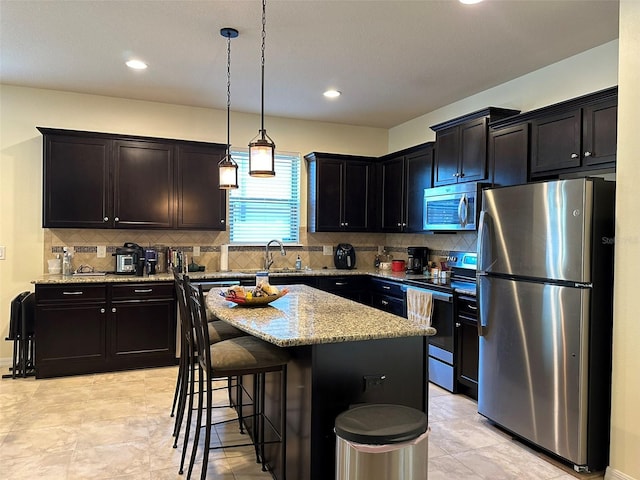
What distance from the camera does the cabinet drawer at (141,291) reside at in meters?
4.45

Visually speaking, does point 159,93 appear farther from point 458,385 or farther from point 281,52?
point 458,385

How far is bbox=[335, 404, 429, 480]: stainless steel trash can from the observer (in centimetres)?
175

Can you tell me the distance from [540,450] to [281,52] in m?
3.39

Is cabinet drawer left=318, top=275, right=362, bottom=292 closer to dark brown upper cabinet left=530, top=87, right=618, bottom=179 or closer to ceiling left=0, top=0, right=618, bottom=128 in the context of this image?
ceiling left=0, top=0, right=618, bottom=128

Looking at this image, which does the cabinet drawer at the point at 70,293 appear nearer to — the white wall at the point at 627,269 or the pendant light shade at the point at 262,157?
the pendant light shade at the point at 262,157

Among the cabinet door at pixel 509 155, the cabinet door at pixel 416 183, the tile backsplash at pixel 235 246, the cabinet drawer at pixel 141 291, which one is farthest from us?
the cabinet door at pixel 416 183

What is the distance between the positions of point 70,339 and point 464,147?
4.10 m

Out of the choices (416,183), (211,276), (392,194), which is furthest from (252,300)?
(392,194)

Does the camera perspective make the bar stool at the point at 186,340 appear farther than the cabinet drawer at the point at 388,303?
No

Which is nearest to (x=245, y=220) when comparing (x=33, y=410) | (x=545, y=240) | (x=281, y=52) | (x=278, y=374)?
(x=281, y=52)

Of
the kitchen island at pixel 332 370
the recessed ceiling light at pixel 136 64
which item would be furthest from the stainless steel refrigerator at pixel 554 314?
the recessed ceiling light at pixel 136 64

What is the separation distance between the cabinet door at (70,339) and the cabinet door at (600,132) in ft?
14.1

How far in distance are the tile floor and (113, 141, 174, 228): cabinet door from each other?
169cm

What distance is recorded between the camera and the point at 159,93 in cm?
478
